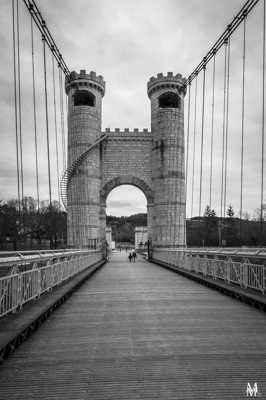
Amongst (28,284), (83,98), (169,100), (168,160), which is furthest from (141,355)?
(83,98)

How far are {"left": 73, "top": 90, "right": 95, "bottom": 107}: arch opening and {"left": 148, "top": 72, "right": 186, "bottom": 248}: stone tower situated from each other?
398 centimetres

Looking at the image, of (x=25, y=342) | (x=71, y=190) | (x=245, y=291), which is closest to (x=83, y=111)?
(x=71, y=190)

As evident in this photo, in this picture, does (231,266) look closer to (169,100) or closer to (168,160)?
(168,160)

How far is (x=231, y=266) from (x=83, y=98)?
18959mm

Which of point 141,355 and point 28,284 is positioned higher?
point 28,284

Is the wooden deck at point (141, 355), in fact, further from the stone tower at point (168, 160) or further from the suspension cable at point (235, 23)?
the stone tower at point (168, 160)

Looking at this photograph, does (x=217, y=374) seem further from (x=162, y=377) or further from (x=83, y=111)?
(x=83, y=111)

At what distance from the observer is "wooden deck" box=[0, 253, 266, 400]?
264 centimetres

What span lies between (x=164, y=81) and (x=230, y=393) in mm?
23763

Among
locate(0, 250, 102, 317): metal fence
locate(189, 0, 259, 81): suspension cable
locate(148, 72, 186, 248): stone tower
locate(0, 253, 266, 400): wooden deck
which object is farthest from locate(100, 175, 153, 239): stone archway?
locate(0, 253, 266, 400): wooden deck

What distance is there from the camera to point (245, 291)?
6.61 meters

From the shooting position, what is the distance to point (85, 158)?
939 inches

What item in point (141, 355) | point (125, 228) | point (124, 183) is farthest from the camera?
point (125, 228)

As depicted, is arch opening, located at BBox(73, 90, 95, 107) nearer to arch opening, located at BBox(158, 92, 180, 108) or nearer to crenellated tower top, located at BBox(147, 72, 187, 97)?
crenellated tower top, located at BBox(147, 72, 187, 97)
